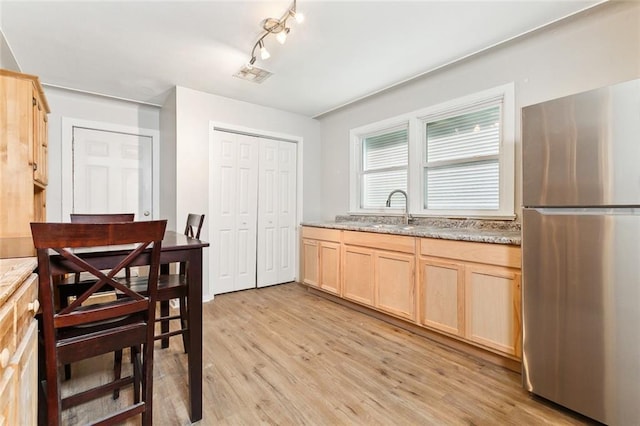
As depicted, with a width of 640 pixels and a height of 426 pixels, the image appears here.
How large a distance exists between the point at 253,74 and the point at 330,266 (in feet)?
7.34

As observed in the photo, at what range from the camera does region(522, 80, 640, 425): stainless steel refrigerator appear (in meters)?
1.43

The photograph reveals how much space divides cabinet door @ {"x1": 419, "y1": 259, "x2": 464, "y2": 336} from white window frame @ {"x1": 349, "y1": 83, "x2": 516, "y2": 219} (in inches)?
27.8

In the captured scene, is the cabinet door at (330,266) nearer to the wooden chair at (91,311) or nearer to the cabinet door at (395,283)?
the cabinet door at (395,283)

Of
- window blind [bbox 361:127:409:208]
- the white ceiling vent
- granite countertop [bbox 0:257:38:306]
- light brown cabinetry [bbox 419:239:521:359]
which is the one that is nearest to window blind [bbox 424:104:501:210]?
window blind [bbox 361:127:409:208]

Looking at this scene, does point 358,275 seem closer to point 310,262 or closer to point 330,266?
point 330,266

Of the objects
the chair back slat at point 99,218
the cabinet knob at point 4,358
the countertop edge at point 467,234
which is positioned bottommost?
the cabinet knob at point 4,358

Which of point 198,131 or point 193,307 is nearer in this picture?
point 193,307

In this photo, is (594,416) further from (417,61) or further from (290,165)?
(290,165)

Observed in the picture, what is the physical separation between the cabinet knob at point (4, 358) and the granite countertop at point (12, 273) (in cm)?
12

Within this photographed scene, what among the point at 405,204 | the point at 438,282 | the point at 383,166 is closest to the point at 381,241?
the point at 438,282

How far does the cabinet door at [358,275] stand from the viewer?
9.91 feet

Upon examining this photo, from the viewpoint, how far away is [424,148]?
325 cm

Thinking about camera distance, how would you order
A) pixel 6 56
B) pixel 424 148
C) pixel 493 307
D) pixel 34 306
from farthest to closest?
pixel 424 148 < pixel 6 56 < pixel 493 307 < pixel 34 306

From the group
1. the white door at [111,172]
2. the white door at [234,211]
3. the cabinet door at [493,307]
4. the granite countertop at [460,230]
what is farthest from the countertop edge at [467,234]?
the white door at [111,172]
